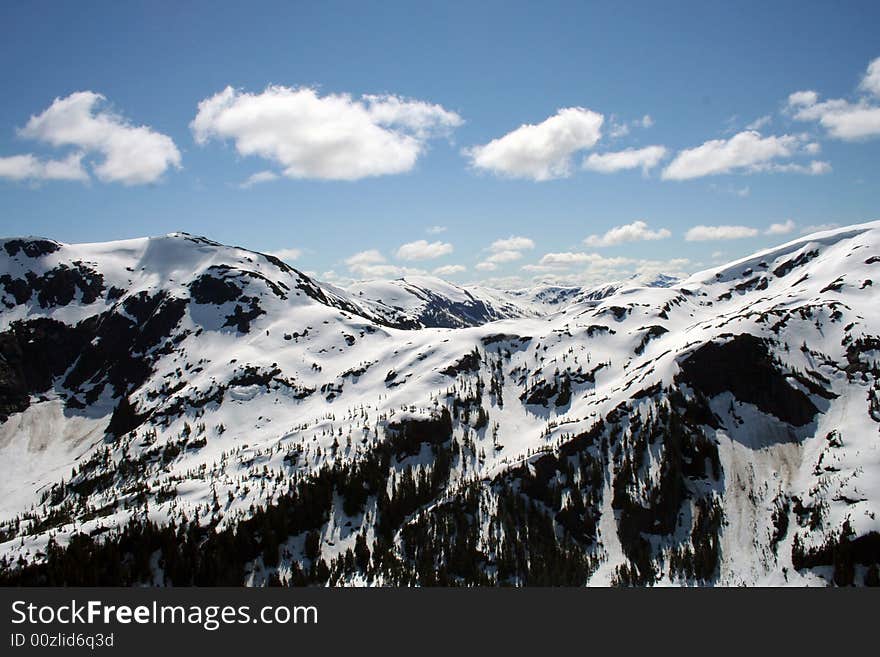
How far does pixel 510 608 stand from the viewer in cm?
6066

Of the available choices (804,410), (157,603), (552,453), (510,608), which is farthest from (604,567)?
(157,603)

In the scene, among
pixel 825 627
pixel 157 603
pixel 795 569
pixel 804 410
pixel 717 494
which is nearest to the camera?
pixel 157 603

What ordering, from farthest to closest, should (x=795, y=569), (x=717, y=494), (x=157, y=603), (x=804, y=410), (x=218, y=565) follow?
(x=804, y=410), (x=717, y=494), (x=218, y=565), (x=795, y=569), (x=157, y=603)

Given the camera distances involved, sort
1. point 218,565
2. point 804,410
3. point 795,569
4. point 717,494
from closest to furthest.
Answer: point 795,569 < point 218,565 < point 717,494 < point 804,410

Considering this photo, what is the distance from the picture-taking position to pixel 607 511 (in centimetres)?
17875

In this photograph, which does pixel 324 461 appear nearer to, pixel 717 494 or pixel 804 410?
pixel 717 494

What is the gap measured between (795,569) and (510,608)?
130724mm

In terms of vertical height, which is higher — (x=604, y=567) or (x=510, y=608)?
(x=510, y=608)

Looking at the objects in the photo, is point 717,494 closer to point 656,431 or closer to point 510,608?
point 656,431

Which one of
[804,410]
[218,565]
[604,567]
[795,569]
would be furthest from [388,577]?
[804,410]

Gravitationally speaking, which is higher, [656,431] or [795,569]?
[656,431]

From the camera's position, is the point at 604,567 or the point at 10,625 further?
the point at 604,567

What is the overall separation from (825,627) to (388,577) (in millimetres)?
125470

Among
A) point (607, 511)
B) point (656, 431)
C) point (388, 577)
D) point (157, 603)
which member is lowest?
point (388, 577)
